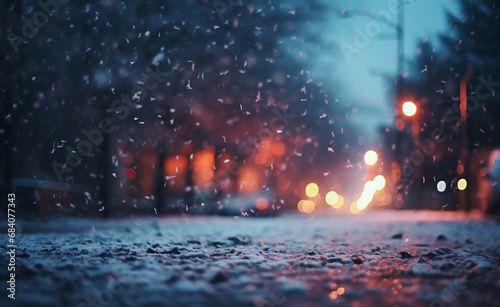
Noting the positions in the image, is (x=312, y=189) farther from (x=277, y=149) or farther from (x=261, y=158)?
(x=277, y=149)

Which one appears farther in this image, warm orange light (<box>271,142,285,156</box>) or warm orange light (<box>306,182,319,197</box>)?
warm orange light (<box>306,182,319,197</box>)

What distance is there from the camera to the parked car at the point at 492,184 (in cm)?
1745

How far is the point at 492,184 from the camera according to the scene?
57.5ft

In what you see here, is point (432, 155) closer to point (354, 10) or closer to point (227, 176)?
point (227, 176)

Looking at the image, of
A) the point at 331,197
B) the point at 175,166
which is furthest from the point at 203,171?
the point at 331,197

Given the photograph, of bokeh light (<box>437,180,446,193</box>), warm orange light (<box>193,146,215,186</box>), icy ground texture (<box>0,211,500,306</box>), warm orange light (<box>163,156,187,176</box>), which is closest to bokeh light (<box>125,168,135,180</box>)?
warm orange light (<box>163,156,187,176</box>)

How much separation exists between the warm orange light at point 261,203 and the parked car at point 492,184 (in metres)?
8.26

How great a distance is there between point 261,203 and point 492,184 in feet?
28.4

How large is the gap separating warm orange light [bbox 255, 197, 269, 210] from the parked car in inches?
325

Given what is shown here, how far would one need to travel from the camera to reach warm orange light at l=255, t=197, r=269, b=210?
21298 mm

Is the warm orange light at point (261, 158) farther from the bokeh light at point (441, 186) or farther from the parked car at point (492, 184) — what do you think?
the bokeh light at point (441, 186)

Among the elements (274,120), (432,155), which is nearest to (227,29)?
(274,120)

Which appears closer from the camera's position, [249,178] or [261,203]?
[261,203]

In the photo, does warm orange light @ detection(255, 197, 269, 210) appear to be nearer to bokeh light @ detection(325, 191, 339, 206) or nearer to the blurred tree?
the blurred tree
